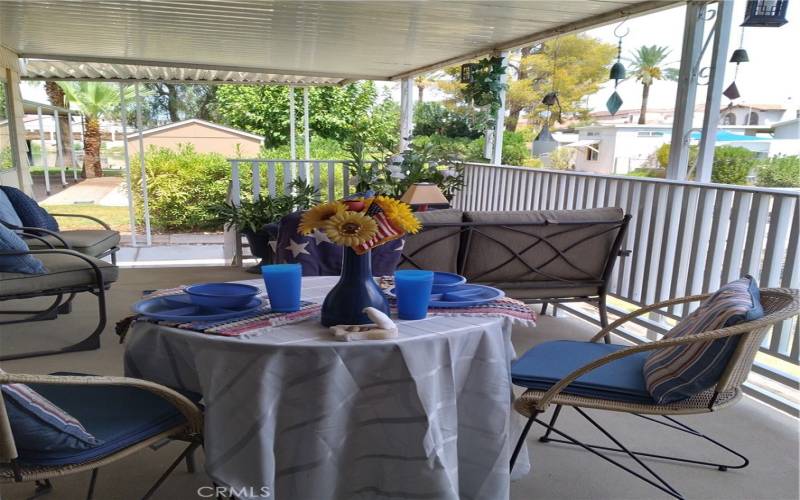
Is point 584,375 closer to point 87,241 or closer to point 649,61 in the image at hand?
point 87,241

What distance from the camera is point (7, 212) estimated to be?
4.05m

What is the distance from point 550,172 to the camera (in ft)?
14.7

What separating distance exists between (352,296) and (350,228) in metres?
0.20

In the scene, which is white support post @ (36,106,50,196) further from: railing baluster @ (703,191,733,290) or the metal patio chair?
railing baluster @ (703,191,733,290)

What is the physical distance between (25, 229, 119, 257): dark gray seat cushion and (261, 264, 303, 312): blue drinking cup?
327 cm

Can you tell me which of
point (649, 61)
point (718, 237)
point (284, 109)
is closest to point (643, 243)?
point (718, 237)

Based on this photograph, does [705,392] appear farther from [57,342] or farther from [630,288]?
[57,342]

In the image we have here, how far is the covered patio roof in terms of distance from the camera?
4199mm

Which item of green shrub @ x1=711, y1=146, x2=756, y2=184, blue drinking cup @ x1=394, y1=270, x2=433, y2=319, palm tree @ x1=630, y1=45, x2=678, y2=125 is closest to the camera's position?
blue drinking cup @ x1=394, y1=270, x2=433, y2=319

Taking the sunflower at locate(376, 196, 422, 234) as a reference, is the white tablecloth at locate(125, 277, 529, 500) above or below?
below

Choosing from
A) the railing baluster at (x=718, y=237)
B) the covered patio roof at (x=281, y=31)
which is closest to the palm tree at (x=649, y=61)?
the covered patio roof at (x=281, y=31)

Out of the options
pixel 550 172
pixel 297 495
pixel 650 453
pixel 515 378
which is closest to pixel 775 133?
pixel 550 172

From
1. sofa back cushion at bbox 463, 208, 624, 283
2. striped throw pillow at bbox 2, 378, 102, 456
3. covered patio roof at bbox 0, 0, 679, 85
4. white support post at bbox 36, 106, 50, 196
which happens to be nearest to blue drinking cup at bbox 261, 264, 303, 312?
striped throw pillow at bbox 2, 378, 102, 456

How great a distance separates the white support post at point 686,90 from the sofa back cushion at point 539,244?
0.76 m
